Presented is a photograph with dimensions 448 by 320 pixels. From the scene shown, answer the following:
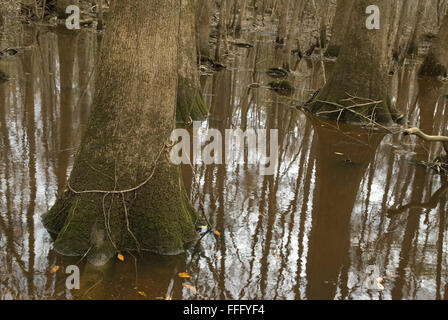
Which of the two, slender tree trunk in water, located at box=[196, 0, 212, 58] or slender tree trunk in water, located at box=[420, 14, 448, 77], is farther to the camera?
slender tree trunk in water, located at box=[420, 14, 448, 77]

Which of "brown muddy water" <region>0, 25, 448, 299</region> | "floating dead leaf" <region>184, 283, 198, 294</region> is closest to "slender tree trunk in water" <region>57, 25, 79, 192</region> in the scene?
"brown muddy water" <region>0, 25, 448, 299</region>

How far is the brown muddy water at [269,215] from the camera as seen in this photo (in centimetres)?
448

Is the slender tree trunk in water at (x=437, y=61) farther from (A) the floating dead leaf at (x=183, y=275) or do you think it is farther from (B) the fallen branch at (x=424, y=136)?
(A) the floating dead leaf at (x=183, y=275)

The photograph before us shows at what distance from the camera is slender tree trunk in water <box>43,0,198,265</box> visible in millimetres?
4758

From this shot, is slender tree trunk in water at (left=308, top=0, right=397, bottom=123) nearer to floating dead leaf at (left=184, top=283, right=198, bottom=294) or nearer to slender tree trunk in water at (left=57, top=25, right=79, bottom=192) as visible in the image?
slender tree trunk in water at (left=57, top=25, right=79, bottom=192)

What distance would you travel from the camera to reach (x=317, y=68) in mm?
21609

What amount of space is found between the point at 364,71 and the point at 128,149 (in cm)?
804

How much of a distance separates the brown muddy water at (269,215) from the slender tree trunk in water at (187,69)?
1.79 ft

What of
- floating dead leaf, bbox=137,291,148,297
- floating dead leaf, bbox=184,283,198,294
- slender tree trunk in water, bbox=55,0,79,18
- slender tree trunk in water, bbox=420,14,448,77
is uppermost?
slender tree trunk in water, bbox=55,0,79,18

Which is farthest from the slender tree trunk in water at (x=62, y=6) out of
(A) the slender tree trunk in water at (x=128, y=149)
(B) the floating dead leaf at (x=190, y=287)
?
(B) the floating dead leaf at (x=190, y=287)

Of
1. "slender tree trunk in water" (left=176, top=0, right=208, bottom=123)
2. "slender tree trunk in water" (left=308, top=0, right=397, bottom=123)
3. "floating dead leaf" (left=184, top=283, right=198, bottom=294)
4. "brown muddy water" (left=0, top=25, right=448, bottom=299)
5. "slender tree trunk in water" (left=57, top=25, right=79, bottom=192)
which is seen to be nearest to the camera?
"floating dead leaf" (left=184, top=283, right=198, bottom=294)

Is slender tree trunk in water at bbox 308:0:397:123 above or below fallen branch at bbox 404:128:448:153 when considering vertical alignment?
above

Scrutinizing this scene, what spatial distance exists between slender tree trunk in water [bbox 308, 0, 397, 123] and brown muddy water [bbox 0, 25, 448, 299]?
82cm
